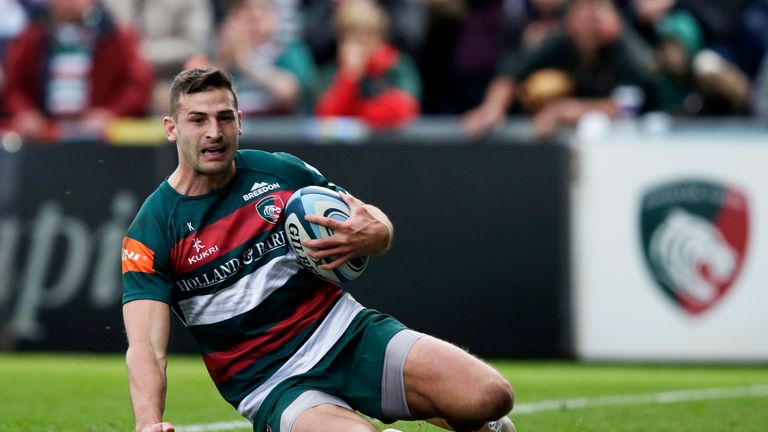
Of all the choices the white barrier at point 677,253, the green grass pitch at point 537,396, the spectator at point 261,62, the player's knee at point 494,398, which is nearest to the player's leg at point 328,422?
the player's knee at point 494,398

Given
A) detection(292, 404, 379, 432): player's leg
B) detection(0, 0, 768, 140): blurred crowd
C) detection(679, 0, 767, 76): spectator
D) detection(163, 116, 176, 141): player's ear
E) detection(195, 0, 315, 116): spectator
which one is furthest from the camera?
detection(679, 0, 767, 76): spectator

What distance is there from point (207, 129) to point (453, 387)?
149cm

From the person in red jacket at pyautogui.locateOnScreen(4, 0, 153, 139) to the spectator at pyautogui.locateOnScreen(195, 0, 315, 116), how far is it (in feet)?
2.59

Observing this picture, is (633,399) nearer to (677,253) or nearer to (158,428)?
(677,253)

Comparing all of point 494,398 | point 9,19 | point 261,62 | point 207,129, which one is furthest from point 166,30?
point 494,398

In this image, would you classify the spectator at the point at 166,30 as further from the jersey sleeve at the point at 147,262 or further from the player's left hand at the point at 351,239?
the player's left hand at the point at 351,239

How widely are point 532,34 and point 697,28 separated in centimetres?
164

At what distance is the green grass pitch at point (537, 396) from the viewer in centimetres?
796

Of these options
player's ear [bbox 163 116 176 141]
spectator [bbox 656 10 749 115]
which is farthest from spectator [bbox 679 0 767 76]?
player's ear [bbox 163 116 176 141]

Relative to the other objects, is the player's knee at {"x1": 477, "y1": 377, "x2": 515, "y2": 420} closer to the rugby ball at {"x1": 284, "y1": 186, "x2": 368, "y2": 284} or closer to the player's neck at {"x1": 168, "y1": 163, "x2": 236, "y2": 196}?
the rugby ball at {"x1": 284, "y1": 186, "x2": 368, "y2": 284}

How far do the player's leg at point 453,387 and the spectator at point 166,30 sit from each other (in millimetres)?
8579

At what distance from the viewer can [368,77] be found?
13.7 metres

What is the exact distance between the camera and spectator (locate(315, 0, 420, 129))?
1348 cm

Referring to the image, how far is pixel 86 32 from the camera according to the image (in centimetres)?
1385
